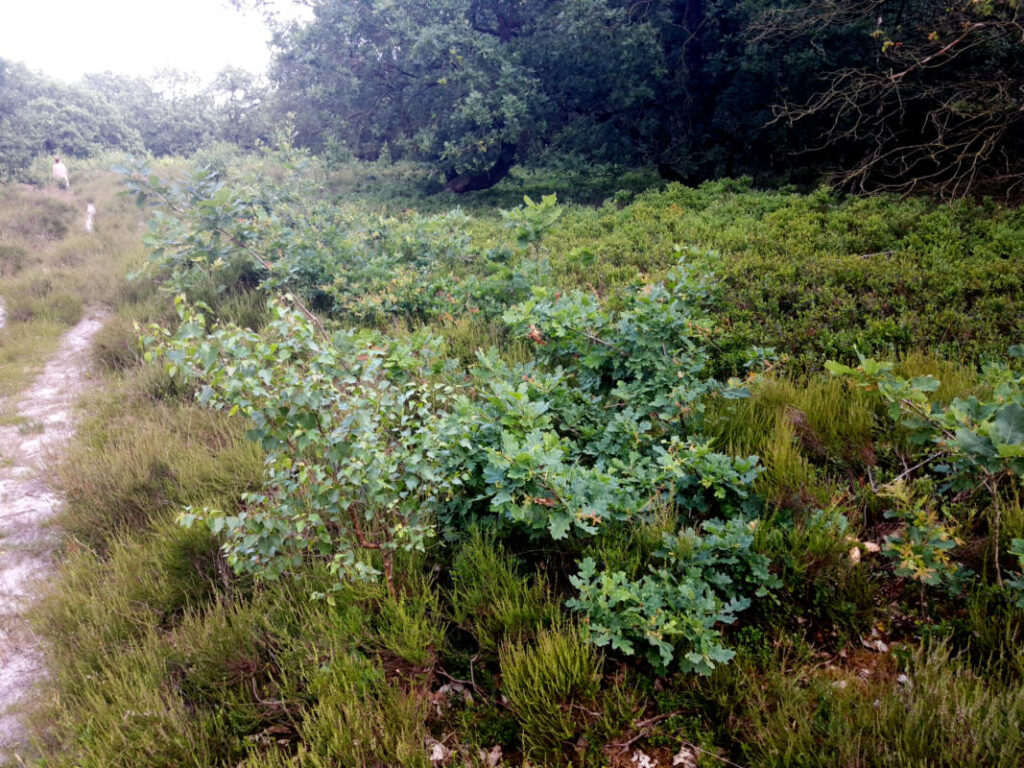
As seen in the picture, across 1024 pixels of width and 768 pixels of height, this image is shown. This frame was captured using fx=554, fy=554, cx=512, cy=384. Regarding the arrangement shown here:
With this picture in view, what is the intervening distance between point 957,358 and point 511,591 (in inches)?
140

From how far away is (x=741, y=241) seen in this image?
6641 mm

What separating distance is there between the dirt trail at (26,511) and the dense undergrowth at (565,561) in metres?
0.25

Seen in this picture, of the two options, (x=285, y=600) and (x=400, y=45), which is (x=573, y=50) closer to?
(x=400, y=45)

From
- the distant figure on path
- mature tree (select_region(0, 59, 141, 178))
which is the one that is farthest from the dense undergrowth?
mature tree (select_region(0, 59, 141, 178))

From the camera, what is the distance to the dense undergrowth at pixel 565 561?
6.31ft

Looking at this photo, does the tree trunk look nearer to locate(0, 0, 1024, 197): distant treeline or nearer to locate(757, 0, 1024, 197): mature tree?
locate(0, 0, 1024, 197): distant treeline

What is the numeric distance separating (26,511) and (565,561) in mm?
3895

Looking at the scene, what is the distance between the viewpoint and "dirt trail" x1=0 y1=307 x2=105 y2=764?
2.61 metres

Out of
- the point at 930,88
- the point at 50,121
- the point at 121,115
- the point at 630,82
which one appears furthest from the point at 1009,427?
the point at 121,115

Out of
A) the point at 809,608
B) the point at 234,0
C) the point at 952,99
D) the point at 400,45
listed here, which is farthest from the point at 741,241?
the point at 234,0

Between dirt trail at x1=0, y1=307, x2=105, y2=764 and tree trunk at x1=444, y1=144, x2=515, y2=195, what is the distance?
10.9 m

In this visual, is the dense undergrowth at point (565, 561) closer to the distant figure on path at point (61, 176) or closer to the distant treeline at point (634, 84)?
the distant treeline at point (634, 84)

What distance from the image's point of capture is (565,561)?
2.61m

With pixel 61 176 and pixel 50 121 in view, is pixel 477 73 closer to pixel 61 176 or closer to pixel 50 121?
pixel 61 176
